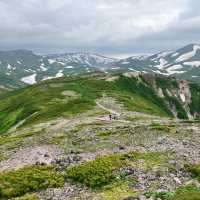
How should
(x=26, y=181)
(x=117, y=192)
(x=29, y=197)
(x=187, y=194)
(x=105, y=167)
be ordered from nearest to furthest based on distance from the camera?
1. (x=187, y=194)
2. (x=117, y=192)
3. (x=29, y=197)
4. (x=26, y=181)
5. (x=105, y=167)

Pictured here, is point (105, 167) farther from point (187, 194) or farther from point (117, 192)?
point (187, 194)

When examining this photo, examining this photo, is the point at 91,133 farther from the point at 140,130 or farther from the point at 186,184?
the point at 186,184

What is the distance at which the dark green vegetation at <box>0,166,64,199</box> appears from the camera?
43.7 meters

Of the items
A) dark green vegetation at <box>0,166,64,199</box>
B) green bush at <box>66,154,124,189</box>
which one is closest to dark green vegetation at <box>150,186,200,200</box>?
green bush at <box>66,154,124,189</box>

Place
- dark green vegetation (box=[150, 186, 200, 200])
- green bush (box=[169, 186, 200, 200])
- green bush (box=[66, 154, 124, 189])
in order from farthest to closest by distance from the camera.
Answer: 1. green bush (box=[66, 154, 124, 189])
2. dark green vegetation (box=[150, 186, 200, 200])
3. green bush (box=[169, 186, 200, 200])

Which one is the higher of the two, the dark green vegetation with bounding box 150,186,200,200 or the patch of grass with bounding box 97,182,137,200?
the dark green vegetation with bounding box 150,186,200,200

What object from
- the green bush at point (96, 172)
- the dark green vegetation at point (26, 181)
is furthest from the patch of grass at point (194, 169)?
the dark green vegetation at point (26, 181)

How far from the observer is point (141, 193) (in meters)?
40.2

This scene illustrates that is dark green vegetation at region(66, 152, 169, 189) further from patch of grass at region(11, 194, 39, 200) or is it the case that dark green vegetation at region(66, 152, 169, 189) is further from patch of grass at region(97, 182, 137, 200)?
patch of grass at region(11, 194, 39, 200)

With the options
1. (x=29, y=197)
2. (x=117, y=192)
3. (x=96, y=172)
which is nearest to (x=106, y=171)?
(x=96, y=172)

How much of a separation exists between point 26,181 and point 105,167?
8.56 metres

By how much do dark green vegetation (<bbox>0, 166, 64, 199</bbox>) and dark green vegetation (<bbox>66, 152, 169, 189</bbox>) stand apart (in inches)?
79.3

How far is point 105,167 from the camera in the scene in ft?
157

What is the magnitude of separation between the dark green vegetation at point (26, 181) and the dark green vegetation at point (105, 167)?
2015mm
